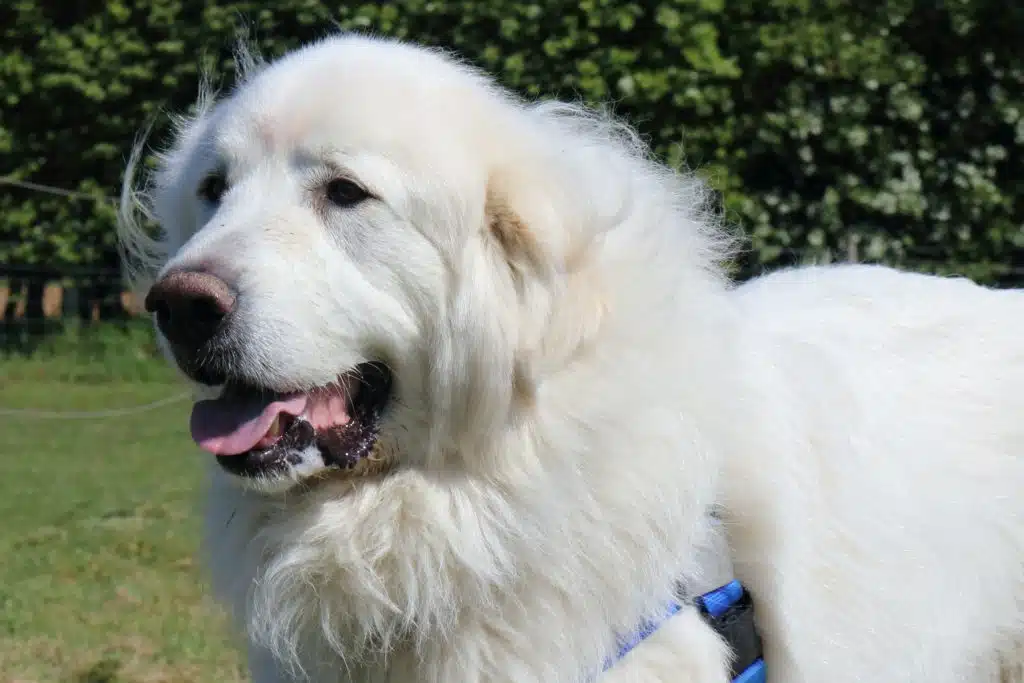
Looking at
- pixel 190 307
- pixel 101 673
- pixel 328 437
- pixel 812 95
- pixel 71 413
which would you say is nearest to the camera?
pixel 190 307

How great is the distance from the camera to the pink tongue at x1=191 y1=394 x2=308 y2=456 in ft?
8.70

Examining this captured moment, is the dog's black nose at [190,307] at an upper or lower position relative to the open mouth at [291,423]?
upper

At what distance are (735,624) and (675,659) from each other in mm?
176

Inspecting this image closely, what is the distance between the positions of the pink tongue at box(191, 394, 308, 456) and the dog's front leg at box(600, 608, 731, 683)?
32.5 inches

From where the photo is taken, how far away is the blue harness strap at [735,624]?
2689 mm

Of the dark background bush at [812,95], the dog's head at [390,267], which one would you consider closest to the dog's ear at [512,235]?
the dog's head at [390,267]

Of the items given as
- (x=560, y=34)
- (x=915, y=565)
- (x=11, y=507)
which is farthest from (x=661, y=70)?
(x=915, y=565)

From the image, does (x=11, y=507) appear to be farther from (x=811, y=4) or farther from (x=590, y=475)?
(x=811, y=4)

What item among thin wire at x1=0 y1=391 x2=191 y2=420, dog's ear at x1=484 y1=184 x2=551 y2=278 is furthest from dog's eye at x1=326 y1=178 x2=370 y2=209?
thin wire at x1=0 y1=391 x2=191 y2=420

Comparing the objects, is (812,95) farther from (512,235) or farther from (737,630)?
(737,630)

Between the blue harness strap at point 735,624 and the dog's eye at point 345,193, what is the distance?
1.04m

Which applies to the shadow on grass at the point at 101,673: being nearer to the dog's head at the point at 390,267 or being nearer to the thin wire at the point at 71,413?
the dog's head at the point at 390,267

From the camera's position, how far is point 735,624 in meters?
2.70

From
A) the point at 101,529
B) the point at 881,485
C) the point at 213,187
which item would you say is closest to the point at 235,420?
the point at 213,187
